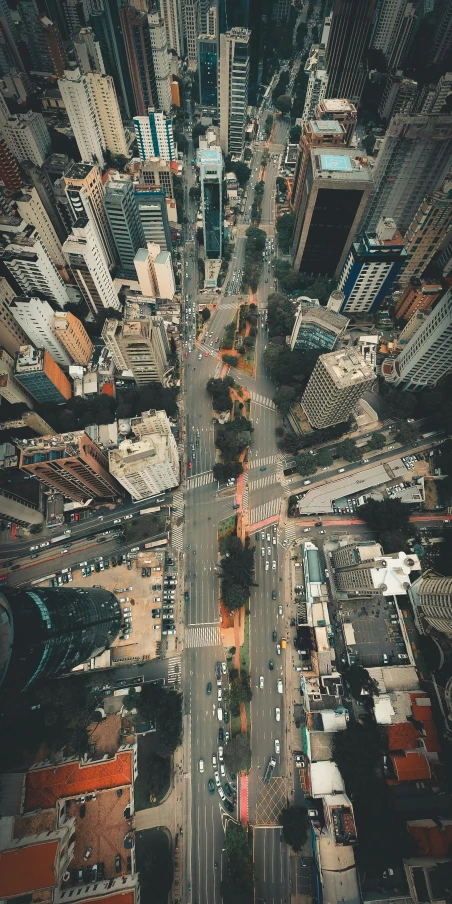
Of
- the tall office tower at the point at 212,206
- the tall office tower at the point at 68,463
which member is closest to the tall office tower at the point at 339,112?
the tall office tower at the point at 212,206

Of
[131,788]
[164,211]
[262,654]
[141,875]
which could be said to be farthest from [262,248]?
[141,875]

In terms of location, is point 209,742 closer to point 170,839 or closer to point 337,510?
point 170,839

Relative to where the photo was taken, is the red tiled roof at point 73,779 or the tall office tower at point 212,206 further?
the tall office tower at point 212,206

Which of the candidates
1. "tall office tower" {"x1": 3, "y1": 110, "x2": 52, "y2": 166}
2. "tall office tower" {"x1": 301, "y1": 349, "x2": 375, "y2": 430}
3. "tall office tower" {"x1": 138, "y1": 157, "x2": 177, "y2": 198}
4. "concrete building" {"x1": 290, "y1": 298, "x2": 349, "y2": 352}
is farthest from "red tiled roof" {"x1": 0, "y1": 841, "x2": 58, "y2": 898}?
"tall office tower" {"x1": 3, "y1": 110, "x2": 52, "y2": 166}

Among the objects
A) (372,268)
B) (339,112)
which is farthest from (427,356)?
(339,112)

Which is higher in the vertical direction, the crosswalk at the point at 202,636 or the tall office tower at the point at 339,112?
the tall office tower at the point at 339,112

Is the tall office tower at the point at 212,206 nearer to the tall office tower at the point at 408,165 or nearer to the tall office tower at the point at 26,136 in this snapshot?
the tall office tower at the point at 408,165

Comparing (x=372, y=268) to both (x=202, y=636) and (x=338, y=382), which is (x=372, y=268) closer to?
(x=338, y=382)
